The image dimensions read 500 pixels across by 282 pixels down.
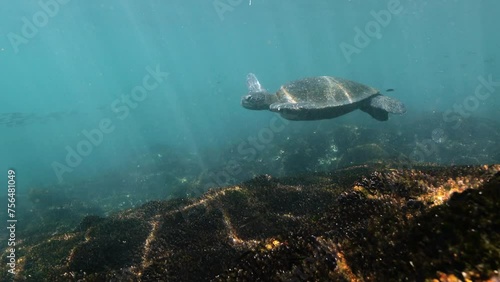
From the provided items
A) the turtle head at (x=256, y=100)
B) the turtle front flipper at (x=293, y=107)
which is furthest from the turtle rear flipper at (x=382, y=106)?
the turtle head at (x=256, y=100)

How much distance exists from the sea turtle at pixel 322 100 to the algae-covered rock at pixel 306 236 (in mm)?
4149

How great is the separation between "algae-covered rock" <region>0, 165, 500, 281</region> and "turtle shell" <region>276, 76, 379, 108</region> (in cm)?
450

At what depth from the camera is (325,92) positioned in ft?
32.5

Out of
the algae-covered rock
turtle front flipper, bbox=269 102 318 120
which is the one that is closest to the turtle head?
turtle front flipper, bbox=269 102 318 120

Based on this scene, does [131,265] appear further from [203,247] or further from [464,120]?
[464,120]

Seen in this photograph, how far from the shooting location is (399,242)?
1.90 metres

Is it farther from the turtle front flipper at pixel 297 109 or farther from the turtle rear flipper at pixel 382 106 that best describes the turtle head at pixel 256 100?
the turtle rear flipper at pixel 382 106

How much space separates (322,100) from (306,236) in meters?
7.64

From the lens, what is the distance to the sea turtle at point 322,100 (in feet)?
31.2

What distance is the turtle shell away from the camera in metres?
9.63

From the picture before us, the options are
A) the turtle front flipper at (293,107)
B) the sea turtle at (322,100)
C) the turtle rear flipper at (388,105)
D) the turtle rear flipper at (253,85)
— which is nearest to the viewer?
the turtle front flipper at (293,107)

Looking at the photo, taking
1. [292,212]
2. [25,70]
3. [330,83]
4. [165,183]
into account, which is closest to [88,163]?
[165,183]

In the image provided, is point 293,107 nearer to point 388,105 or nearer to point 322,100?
point 322,100

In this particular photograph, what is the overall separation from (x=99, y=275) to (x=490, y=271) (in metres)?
3.85
